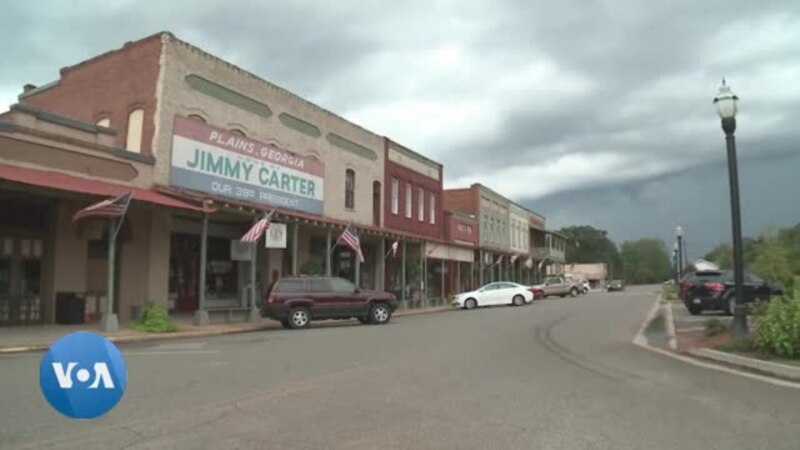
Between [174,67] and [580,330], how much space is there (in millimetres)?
14978

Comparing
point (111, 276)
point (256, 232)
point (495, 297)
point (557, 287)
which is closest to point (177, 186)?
point (256, 232)

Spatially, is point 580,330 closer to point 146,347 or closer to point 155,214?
point 146,347

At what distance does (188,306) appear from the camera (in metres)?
27.6

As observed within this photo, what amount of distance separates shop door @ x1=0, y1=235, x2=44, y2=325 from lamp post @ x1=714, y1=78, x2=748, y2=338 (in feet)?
56.2

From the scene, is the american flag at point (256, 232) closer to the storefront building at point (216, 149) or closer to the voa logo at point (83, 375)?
the storefront building at point (216, 149)

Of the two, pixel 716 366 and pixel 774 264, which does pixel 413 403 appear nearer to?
pixel 716 366

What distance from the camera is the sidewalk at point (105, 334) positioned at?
54.3 ft

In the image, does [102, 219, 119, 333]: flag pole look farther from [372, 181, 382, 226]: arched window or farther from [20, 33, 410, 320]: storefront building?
[372, 181, 382, 226]: arched window

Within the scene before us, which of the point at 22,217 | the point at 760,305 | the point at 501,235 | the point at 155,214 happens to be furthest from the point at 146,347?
the point at 501,235

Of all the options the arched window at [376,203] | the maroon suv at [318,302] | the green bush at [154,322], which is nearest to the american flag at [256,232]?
the maroon suv at [318,302]

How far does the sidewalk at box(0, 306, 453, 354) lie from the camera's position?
54.3ft

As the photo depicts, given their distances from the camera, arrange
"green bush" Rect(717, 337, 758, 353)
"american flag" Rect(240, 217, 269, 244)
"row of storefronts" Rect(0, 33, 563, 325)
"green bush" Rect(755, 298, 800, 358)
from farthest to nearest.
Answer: "american flag" Rect(240, 217, 269, 244) < "row of storefronts" Rect(0, 33, 563, 325) < "green bush" Rect(717, 337, 758, 353) < "green bush" Rect(755, 298, 800, 358)

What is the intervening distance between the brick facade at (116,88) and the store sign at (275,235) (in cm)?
476

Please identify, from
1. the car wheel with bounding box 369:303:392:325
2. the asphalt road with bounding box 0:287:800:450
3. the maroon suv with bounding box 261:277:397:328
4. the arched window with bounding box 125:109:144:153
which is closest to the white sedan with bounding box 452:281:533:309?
the car wheel with bounding box 369:303:392:325
